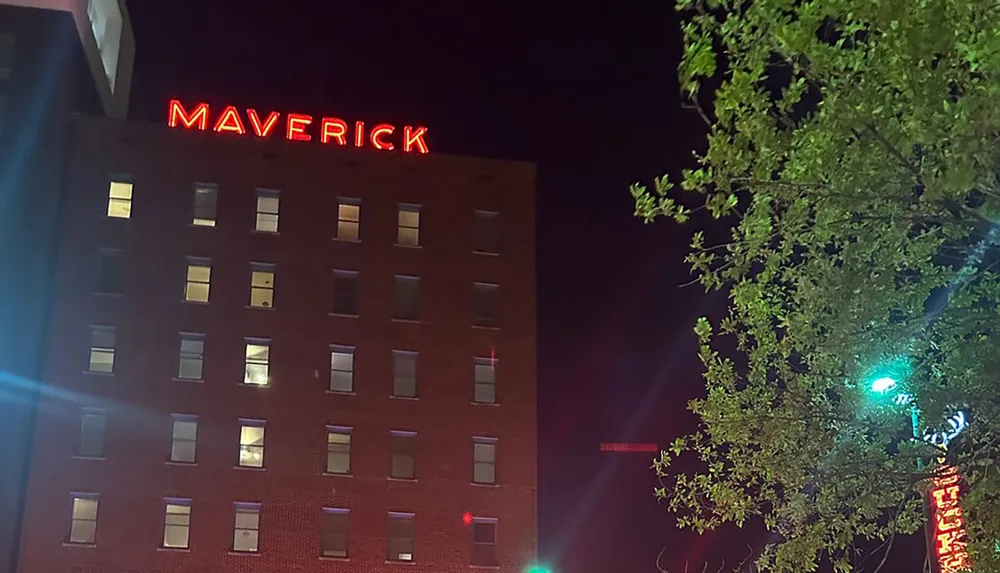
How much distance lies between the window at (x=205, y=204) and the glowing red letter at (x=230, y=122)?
276 centimetres

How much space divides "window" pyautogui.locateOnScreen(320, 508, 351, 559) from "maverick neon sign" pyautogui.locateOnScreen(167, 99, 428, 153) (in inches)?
638

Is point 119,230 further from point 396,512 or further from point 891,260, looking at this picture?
point 891,260

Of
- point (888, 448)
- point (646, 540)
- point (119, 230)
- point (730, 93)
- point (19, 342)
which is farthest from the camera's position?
point (646, 540)

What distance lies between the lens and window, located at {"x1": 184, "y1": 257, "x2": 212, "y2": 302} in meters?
48.3

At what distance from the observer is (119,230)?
4850 centimetres

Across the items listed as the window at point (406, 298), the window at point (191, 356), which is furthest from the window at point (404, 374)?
the window at point (191, 356)

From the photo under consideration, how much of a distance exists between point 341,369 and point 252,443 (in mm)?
4783

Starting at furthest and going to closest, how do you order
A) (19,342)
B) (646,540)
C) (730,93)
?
(646,540)
(19,342)
(730,93)

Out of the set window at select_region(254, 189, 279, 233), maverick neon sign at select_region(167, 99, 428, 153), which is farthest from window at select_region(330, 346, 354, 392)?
maverick neon sign at select_region(167, 99, 428, 153)

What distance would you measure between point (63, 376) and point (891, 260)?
3979 cm

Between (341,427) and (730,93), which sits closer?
(730,93)

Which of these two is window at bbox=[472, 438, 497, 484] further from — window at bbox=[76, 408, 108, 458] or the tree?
the tree

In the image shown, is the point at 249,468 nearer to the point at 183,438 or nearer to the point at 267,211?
the point at 183,438

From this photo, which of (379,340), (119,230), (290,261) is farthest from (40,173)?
(379,340)
